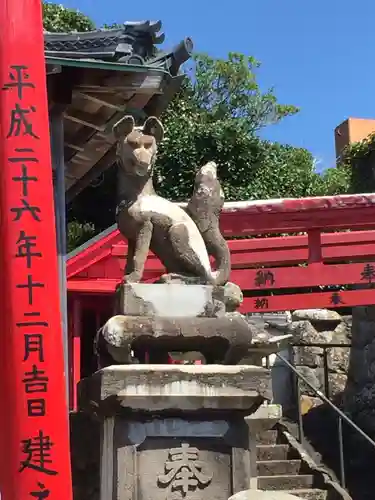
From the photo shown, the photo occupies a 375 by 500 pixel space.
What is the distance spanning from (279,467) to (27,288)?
5.13 meters

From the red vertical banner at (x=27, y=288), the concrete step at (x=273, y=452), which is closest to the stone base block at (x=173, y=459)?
the red vertical banner at (x=27, y=288)

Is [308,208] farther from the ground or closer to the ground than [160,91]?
closer to the ground

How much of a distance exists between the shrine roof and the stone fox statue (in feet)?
6.20

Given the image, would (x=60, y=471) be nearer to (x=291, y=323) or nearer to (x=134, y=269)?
(x=134, y=269)

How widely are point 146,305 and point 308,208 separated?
13.1ft

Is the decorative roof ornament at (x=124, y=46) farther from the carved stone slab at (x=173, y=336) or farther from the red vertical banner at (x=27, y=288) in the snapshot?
the carved stone slab at (x=173, y=336)

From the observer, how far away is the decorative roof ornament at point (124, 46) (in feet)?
21.1

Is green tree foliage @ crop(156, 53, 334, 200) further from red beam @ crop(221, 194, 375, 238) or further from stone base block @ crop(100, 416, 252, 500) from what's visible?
→ stone base block @ crop(100, 416, 252, 500)

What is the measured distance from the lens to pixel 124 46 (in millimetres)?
6578

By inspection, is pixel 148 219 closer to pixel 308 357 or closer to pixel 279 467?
pixel 279 467

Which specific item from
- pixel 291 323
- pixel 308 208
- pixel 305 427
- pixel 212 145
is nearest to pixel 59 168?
pixel 308 208

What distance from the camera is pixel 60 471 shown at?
3895 millimetres

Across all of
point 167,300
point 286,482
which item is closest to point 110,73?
point 167,300

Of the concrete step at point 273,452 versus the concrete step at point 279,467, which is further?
the concrete step at point 273,452
